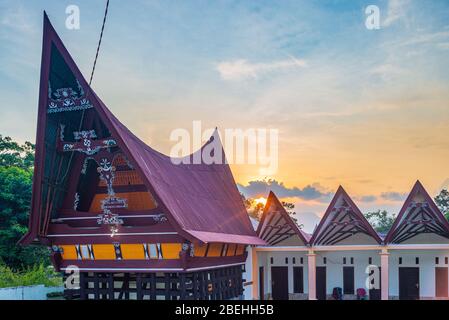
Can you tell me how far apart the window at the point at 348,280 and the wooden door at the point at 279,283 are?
2.32 m

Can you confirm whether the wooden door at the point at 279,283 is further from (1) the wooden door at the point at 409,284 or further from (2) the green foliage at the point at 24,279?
(2) the green foliage at the point at 24,279

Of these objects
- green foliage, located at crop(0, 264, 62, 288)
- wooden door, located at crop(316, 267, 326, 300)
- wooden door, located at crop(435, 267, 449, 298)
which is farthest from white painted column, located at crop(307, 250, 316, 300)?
green foliage, located at crop(0, 264, 62, 288)

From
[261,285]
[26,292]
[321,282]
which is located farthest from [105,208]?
[321,282]

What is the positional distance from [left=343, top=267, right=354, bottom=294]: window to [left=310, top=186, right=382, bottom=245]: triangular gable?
125 cm

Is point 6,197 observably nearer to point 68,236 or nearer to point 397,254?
point 68,236

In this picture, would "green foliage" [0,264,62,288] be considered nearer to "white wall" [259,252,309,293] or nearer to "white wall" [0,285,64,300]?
"white wall" [0,285,64,300]

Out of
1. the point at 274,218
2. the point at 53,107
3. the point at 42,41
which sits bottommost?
the point at 274,218

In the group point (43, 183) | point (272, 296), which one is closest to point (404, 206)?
point (272, 296)

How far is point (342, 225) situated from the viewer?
18562mm

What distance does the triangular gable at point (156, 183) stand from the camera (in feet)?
43.4

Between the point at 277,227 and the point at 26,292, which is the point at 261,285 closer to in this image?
the point at 277,227

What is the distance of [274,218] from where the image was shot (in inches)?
774

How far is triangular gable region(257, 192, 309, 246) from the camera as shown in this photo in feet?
61.4

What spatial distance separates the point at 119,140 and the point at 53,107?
2224 mm
